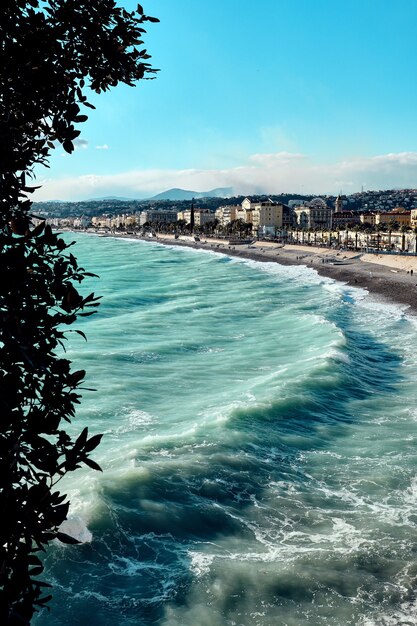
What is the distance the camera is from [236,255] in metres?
123

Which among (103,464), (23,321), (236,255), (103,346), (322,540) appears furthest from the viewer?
(236,255)

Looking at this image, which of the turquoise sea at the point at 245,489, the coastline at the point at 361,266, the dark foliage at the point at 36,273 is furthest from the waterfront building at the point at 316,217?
the dark foliage at the point at 36,273

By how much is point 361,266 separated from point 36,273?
3269 inches

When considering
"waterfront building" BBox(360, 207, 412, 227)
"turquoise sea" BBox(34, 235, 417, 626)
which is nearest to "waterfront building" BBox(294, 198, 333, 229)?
"waterfront building" BBox(360, 207, 412, 227)

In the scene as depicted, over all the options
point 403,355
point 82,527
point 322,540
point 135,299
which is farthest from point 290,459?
point 135,299

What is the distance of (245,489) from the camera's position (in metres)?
14.6

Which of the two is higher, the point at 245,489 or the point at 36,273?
the point at 36,273

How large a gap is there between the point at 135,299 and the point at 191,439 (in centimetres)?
3971

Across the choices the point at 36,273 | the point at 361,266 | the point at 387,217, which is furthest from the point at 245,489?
the point at 387,217

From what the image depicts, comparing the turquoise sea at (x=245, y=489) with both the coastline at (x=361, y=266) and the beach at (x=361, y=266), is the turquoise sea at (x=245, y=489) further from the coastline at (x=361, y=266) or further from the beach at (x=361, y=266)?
the beach at (x=361, y=266)

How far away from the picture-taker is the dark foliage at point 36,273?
11.0 ft

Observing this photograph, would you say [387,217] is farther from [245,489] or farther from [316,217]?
[245,489]

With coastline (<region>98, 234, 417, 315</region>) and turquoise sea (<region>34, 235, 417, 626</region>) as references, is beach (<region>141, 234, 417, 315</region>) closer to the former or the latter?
coastline (<region>98, 234, 417, 315</region>)

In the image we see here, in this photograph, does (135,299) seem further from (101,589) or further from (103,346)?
(101,589)
